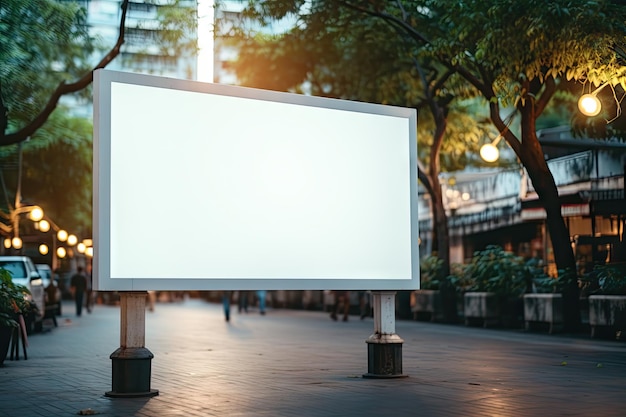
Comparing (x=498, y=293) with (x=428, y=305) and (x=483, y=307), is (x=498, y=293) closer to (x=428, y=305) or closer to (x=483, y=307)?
(x=483, y=307)

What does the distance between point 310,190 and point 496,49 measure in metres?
7.87

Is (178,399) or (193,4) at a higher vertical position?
(193,4)

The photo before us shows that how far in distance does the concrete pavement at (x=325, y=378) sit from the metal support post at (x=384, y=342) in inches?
8.3

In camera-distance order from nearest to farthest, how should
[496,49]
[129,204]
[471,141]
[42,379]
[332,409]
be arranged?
[332,409]
[129,204]
[42,379]
[496,49]
[471,141]

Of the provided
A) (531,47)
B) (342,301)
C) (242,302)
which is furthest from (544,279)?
(242,302)

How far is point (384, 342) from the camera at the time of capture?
12.1m

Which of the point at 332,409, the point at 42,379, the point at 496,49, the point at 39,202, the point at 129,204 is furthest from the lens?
the point at 39,202

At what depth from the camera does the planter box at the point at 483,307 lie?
25.2 meters

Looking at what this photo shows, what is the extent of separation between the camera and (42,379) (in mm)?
12602

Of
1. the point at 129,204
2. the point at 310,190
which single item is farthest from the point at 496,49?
the point at 129,204

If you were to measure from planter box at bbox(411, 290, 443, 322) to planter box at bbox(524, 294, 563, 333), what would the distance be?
4.88m

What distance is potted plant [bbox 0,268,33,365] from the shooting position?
46.3ft

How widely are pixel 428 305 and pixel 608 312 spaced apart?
928 cm

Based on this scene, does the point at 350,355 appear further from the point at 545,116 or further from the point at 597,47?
the point at 545,116
